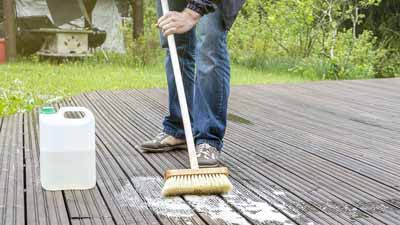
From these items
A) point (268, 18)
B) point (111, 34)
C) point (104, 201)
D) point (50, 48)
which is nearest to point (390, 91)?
point (104, 201)

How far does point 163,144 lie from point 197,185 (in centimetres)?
71

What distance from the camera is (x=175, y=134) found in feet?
9.39

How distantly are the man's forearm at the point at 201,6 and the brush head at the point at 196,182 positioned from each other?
58 cm

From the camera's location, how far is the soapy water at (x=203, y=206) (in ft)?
6.36

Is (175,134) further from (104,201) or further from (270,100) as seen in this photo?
(270,100)

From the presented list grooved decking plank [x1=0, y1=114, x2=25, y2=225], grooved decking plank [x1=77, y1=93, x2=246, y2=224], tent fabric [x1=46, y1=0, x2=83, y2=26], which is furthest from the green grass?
grooved decking plank [x1=77, y1=93, x2=246, y2=224]

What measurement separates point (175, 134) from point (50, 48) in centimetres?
730

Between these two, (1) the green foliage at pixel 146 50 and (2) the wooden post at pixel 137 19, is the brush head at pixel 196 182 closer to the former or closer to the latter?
(1) the green foliage at pixel 146 50

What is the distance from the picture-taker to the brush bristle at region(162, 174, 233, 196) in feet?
6.98

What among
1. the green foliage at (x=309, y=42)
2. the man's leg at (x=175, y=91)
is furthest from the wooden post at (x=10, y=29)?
the man's leg at (x=175, y=91)

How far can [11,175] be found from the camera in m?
2.38

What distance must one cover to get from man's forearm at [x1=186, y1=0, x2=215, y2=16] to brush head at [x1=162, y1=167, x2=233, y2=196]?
581 millimetres

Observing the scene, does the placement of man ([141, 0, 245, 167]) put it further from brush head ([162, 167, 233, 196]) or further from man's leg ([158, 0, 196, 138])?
brush head ([162, 167, 233, 196])

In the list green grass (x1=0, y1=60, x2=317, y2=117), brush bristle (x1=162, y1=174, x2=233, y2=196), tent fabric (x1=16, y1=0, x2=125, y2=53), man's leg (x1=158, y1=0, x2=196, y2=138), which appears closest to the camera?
brush bristle (x1=162, y1=174, x2=233, y2=196)
